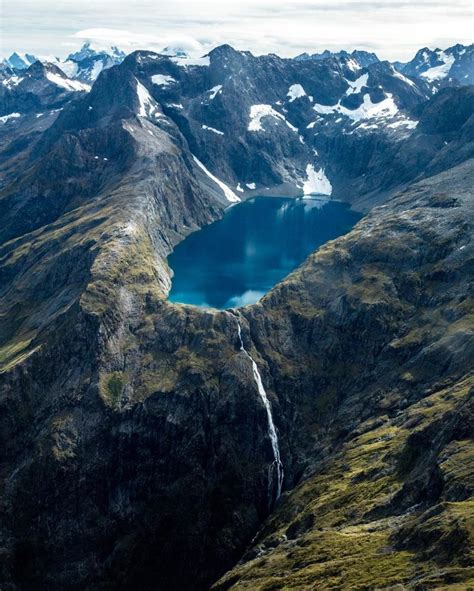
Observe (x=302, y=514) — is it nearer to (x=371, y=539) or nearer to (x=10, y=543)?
(x=371, y=539)

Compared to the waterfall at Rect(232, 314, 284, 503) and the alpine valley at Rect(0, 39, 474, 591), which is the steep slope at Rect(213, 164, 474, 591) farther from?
the waterfall at Rect(232, 314, 284, 503)

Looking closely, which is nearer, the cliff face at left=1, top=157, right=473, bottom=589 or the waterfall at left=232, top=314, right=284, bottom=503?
the cliff face at left=1, top=157, right=473, bottom=589

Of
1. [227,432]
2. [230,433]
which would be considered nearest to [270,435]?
[230,433]

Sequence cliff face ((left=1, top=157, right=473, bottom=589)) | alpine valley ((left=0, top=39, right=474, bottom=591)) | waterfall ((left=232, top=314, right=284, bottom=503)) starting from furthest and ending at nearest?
waterfall ((left=232, top=314, right=284, bottom=503))
cliff face ((left=1, top=157, right=473, bottom=589))
alpine valley ((left=0, top=39, right=474, bottom=591))

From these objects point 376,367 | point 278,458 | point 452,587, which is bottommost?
point 278,458

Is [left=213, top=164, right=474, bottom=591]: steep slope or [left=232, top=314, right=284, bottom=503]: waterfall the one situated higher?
[left=213, top=164, right=474, bottom=591]: steep slope

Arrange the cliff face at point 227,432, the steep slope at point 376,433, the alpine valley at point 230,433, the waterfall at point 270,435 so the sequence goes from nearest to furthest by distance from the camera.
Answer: the steep slope at point 376,433 < the alpine valley at point 230,433 < the cliff face at point 227,432 < the waterfall at point 270,435

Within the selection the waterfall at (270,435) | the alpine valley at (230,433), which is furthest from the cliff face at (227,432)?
the waterfall at (270,435)

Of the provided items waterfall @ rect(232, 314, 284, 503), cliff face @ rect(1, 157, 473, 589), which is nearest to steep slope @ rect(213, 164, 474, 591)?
cliff face @ rect(1, 157, 473, 589)

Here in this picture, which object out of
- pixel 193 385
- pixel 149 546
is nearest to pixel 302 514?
pixel 149 546

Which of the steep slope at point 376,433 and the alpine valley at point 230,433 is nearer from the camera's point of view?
the steep slope at point 376,433

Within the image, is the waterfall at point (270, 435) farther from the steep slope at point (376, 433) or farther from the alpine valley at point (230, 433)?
the steep slope at point (376, 433)
